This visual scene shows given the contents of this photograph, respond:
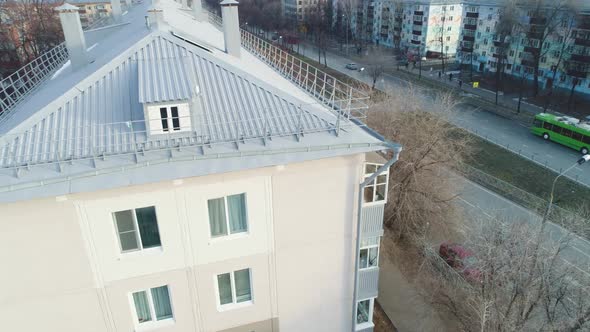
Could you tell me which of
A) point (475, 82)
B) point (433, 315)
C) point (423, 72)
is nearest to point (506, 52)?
point (475, 82)

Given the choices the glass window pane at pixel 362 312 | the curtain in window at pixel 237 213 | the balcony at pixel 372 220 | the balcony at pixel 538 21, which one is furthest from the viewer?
the balcony at pixel 538 21

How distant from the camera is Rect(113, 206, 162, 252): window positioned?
1060 cm

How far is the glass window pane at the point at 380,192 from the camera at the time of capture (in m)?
13.1

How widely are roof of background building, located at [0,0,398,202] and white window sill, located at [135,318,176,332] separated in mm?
5016

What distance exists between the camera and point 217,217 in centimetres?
1146

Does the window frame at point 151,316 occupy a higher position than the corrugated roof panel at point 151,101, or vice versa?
the corrugated roof panel at point 151,101

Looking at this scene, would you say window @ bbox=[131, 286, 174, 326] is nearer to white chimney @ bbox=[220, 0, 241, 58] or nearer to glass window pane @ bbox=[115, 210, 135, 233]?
glass window pane @ bbox=[115, 210, 135, 233]

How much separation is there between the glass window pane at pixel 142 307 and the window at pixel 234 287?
217cm

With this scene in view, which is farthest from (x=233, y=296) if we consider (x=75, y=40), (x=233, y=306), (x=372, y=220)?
(x=75, y=40)

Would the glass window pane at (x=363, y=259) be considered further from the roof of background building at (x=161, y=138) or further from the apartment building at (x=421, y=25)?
the apartment building at (x=421, y=25)

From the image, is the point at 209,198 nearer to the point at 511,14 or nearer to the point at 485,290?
the point at 485,290

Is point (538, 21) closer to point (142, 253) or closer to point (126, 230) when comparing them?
point (142, 253)

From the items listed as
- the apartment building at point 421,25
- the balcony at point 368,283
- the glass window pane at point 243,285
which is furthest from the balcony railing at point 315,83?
the apartment building at point 421,25

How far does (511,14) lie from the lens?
2114 inches
